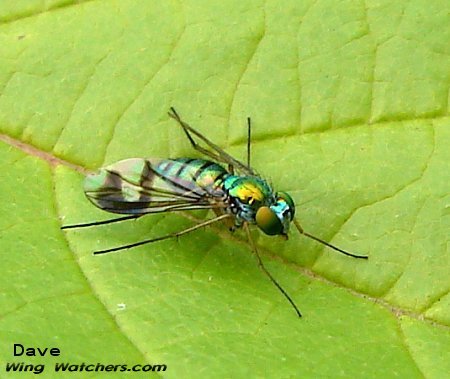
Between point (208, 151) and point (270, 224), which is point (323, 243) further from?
point (208, 151)

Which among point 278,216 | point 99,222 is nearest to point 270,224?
point 278,216

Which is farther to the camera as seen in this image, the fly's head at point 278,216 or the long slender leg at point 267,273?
the fly's head at point 278,216

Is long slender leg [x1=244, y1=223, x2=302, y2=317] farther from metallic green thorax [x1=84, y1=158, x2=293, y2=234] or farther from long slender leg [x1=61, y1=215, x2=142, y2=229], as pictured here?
long slender leg [x1=61, y1=215, x2=142, y2=229]

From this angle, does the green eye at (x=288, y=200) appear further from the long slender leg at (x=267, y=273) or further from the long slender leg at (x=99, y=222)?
the long slender leg at (x=99, y=222)

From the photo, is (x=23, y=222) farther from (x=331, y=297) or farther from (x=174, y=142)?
(x=331, y=297)

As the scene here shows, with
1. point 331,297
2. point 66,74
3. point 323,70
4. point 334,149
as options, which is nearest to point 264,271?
point 331,297

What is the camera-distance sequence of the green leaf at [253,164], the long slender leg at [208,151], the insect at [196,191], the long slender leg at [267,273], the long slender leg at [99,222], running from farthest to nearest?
1. the long slender leg at [208,151]
2. the insect at [196,191]
3. the long slender leg at [99,222]
4. the long slender leg at [267,273]
5. the green leaf at [253,164]

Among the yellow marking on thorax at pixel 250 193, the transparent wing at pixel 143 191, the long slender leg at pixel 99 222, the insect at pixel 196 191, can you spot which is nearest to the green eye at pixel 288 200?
the insect at pixel 196 191

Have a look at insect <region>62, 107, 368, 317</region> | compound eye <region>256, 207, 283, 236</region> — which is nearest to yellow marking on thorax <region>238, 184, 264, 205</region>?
insect <region>62, 107, 368, 317</region>

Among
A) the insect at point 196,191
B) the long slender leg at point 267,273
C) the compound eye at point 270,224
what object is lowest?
the long slender leg at point 267,273
